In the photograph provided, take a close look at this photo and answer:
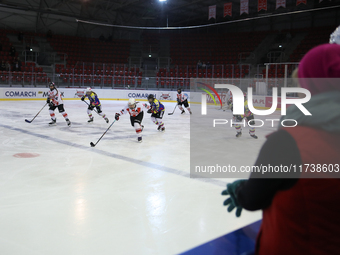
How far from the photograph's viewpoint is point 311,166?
970mm

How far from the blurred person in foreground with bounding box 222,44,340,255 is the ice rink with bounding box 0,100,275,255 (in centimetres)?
187

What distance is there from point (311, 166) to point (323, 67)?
292 mm

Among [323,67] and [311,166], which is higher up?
[323,67]

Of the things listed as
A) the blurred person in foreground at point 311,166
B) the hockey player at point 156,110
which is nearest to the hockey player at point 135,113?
the hockey player at point 156,110

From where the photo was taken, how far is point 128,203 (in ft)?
12.7

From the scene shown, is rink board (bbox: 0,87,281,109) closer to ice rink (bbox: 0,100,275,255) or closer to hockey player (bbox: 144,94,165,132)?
hockey player (bbox: 144,94,165,132)

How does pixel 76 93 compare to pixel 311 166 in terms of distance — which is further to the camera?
pixel 76 93

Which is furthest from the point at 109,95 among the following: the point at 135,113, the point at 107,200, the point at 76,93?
the point at 107,200

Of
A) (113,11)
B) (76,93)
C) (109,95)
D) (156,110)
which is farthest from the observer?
(113,11)

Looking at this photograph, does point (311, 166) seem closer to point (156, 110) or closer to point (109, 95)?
point (156, 110)

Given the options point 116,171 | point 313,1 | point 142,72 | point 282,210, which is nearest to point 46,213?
point 116,171

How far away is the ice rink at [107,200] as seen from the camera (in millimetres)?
2910

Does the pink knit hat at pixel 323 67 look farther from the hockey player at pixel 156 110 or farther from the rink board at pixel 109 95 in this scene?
the rink board at pixel 109 95

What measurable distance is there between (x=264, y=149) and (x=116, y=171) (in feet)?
14.8
